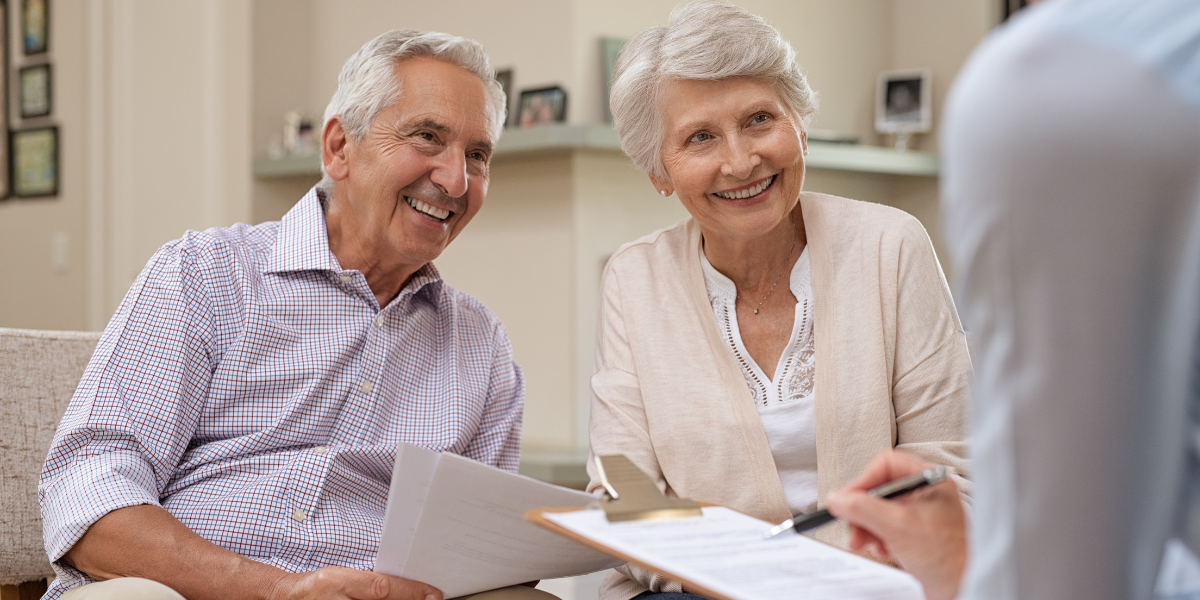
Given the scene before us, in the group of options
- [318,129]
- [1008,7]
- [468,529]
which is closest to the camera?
[468,529]

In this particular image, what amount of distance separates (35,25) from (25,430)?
3943 mm

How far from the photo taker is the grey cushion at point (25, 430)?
1.52 metres

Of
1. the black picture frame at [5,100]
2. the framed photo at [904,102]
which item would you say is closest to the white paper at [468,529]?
the framed photo at [904,102]

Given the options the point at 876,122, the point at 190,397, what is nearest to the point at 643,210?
the point at 876,122

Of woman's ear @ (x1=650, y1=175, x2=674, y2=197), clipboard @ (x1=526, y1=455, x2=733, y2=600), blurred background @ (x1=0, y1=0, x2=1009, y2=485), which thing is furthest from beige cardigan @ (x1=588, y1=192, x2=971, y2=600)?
blurred background @ (x1=0, y1=0, x2=1009, y2=485)

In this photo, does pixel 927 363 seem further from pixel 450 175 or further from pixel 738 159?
pixel 450 175

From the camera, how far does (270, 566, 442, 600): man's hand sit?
1.22 meters

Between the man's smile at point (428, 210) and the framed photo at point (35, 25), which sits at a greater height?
the framed photo at point (35, 25)

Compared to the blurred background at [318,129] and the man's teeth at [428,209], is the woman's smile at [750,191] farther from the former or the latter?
the blurred background at [318,129]

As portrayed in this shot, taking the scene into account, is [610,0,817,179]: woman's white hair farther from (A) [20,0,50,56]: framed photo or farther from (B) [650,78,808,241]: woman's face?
(A) [20,0,50,56]: framed photo

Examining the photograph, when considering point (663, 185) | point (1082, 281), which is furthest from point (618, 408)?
point (1082, 281)

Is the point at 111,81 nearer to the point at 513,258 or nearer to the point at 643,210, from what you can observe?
the point at 513,258

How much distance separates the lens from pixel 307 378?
58.9 inches

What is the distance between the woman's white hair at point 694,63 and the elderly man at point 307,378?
0.28m
